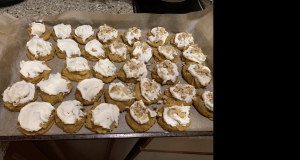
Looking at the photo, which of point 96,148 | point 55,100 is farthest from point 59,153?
point 55,100

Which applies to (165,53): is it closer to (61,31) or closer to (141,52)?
(141,52)

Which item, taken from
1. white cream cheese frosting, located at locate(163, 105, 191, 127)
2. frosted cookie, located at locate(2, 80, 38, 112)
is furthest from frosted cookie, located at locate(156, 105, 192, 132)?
frosted cookie, located at locate(2, 80, 38, 112)

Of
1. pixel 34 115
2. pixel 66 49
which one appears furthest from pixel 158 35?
pixel 34 115

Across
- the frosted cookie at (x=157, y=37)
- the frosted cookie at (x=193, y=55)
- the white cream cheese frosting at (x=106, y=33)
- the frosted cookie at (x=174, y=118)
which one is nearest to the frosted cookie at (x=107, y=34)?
the white cream cheese frosting at (x=106, y=33)

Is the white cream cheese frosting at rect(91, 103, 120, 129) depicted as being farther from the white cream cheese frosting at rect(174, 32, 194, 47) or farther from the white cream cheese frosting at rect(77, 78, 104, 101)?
the white cream cheese frosting at rect(174, 32, 194, 47)

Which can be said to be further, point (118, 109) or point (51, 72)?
point (51, 72)

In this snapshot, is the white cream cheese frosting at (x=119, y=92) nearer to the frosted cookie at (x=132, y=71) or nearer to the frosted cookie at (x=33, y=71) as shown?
the frosted cookie at (x=132, y=71)
